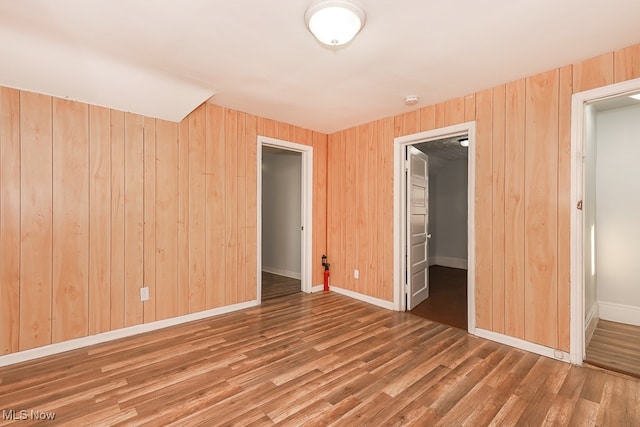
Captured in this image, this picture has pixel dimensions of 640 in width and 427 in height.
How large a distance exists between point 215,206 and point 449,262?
210 inches

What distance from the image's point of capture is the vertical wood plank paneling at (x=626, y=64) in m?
2.11

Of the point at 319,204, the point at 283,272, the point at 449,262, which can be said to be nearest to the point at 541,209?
the point at 319,204

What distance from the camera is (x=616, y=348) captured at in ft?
8.57

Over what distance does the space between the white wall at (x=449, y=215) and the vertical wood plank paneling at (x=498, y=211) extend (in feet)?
12.2

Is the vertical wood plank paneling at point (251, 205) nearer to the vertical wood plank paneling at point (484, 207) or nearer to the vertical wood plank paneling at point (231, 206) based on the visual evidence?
the vertical wood plank paneling at point (231, 206)

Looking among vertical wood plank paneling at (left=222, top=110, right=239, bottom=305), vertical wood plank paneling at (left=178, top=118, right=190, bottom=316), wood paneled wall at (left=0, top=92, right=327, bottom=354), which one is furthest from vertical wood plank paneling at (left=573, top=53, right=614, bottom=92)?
vertical wood plank paneling at (left=178, top=118, right=190, bottom=316)

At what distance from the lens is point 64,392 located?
1.96 meters

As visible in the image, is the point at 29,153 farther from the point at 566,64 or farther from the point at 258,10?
the point at 566,64

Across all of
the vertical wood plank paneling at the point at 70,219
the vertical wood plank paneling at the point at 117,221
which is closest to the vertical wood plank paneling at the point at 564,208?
the vertical wood plank paneling at the point at 117,221

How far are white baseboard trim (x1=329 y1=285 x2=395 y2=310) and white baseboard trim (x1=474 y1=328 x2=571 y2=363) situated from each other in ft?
3.46

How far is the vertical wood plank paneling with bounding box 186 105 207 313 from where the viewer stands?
3.25 metres

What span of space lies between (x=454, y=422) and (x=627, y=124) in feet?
12.2

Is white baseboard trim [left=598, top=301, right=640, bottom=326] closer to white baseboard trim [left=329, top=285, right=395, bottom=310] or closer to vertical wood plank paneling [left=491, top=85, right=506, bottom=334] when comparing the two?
vertical wood plank paneling [left=491, top=85, right=506, bottom=334]

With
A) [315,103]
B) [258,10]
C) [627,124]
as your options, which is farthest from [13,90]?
[627,124]
